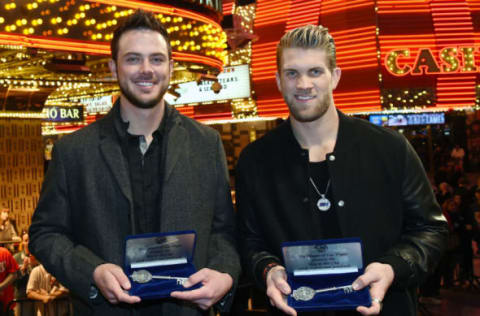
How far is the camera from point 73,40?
6.93m

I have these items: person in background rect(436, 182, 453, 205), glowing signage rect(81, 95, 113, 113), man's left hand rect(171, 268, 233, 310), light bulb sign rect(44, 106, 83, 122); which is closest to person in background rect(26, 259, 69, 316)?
man's left hand rect(171, 268, 233, 310)

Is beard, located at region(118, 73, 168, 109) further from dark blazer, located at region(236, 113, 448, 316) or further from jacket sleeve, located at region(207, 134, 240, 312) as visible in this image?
dark blazer, located at region(236, 113, 448, 316)

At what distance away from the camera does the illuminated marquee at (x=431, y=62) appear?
15.0m

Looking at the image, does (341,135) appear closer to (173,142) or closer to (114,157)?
(173,142)

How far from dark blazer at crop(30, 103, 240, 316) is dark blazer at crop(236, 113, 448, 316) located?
23 centimetres

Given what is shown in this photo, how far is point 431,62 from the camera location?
15.0 meters

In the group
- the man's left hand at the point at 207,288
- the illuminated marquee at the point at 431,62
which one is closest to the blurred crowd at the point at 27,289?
the man's left hand at the point at 207,288

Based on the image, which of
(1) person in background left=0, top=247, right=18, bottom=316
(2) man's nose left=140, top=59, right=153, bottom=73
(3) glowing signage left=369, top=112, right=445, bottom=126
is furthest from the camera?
(3) glowing signage left=369, top=112, right=445, bottom=126

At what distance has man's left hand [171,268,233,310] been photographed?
234cm

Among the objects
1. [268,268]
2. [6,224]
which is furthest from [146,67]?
[6,224]

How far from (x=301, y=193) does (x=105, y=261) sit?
91 cm

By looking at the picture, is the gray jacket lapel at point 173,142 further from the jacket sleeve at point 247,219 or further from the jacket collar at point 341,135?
the jacket collar at point 341,135

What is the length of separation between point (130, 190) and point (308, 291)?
91 centimetres

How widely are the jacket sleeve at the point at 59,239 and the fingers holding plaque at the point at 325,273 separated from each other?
34.0 inches
